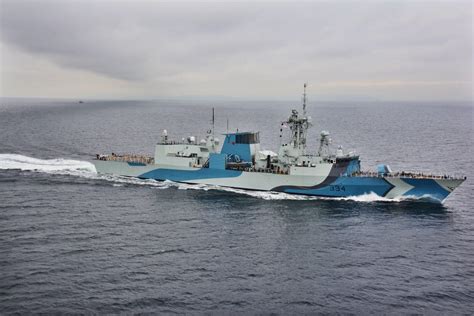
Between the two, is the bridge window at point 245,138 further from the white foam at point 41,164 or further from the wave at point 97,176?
the white foam at point 41,164

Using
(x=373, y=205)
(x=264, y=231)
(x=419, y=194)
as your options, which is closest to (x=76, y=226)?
(x=264, y=231)

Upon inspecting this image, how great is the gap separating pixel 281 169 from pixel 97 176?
22.1 metres

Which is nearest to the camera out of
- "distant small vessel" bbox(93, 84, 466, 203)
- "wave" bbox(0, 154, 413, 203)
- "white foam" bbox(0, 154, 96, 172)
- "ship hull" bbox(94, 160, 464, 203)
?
"ship hull" bbox(94, 160, 464, 203)

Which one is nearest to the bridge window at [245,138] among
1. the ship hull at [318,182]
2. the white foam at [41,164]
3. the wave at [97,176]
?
the ship hull at [318,182]

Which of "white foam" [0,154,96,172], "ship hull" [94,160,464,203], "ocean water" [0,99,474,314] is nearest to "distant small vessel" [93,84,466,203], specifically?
"ship hull" [94,160,464,203]

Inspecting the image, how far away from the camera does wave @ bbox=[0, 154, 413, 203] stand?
43.0m

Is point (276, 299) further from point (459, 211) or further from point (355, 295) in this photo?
point (459, 211)

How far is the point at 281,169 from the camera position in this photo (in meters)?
46.1

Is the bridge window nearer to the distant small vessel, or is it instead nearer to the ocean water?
the distant small vessel

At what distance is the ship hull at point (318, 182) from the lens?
40.7 metres

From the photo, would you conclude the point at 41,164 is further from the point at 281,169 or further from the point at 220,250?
the point at 220,250

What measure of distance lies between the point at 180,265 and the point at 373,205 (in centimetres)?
2166

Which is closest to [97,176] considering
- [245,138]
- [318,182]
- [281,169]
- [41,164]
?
[41,164]

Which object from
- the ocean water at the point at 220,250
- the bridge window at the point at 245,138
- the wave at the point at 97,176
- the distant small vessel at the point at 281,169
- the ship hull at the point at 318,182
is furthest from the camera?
the bridge window at the point at 245,138
